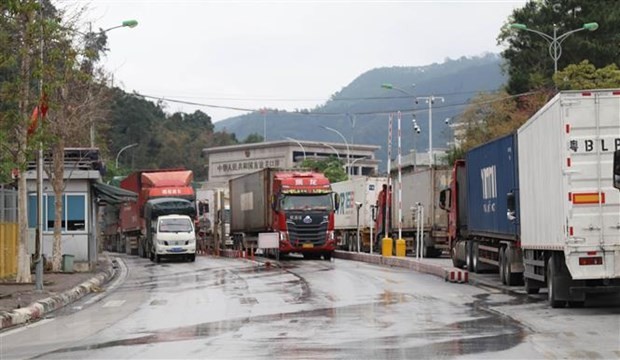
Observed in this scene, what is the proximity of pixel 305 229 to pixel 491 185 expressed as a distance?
52.9 feet

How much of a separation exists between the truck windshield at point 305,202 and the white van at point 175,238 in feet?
17.5

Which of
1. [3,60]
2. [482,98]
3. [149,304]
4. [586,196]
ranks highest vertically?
[482,98]

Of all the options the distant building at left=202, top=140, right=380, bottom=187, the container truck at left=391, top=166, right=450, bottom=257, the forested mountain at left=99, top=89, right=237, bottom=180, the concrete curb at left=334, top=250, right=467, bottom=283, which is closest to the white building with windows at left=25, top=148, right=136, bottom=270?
the concrete curb at left=334, top=250, right=467, bottom=283

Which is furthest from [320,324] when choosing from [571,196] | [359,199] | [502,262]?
[359,199]

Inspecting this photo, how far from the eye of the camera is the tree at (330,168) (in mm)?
95125

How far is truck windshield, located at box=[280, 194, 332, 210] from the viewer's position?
40938 mm

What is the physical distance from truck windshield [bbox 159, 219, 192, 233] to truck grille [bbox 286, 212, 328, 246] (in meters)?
5.75

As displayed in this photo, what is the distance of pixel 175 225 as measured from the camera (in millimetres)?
44125

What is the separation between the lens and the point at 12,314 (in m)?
18.8

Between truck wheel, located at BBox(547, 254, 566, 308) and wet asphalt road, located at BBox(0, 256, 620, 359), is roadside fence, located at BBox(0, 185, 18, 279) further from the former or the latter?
truck wheel, located at BBox(547, 254, 566, 308)

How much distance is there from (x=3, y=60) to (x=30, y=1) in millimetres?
1518

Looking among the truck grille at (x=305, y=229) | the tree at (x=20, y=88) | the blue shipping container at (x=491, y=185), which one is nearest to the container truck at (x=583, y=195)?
the blue shipping container at (x=491, y=185)

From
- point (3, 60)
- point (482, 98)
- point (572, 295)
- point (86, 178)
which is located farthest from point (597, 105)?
point (482, 98)

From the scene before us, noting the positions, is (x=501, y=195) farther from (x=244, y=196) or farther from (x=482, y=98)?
(x=482, y=98)
